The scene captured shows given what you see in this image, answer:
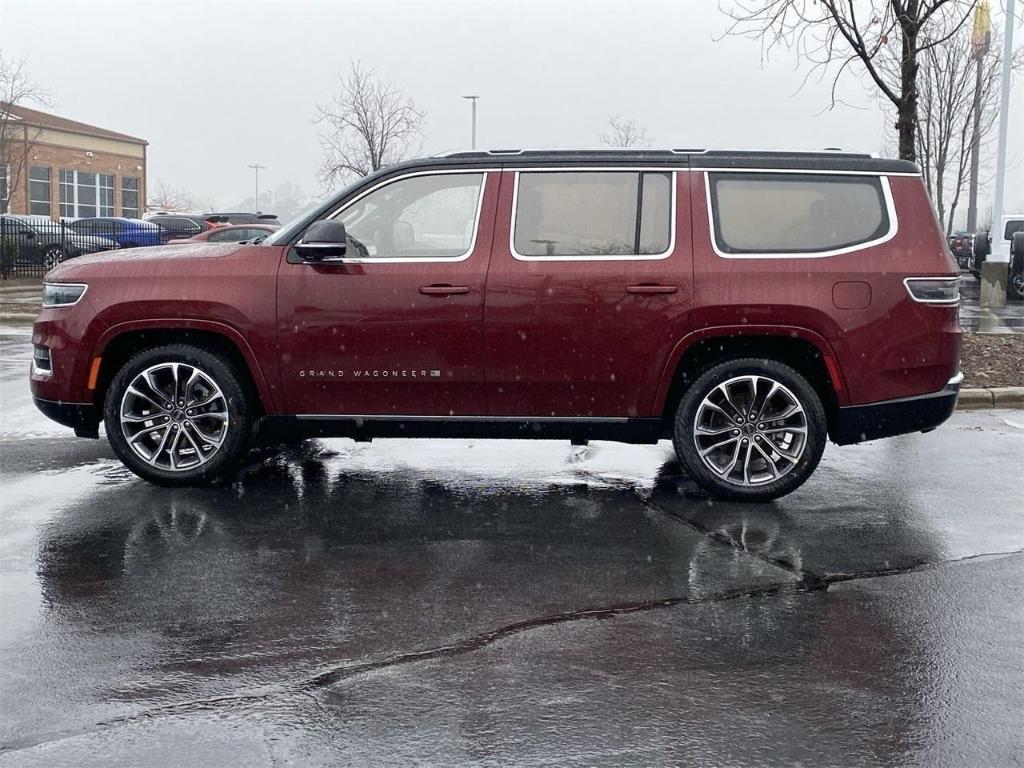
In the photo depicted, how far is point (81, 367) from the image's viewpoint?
6750 millimetres

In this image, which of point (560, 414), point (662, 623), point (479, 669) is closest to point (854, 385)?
point (560, 414)

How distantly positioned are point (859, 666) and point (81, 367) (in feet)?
15.7

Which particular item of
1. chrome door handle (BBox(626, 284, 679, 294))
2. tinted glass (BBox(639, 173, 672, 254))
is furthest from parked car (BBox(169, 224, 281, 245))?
chrome door handle (BBox(626, 284, 679, 294))

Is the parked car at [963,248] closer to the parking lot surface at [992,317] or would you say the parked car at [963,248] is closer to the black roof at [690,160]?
the parking lot surface at [992,317]

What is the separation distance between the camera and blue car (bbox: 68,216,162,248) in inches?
1328

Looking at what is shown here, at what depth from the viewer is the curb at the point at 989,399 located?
10414 millimetres

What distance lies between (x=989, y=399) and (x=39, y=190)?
6141cm

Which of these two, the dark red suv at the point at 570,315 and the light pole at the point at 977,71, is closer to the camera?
the dark red suv at the point at 570,315

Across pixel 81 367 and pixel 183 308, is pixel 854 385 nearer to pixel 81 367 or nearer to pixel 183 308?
pixel 183 308

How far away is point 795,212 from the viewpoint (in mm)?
6582

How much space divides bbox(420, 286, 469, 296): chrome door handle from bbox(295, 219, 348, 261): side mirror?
519mm

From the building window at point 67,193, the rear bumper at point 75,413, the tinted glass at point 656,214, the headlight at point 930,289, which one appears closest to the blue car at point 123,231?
the rear bumper at point 75,413

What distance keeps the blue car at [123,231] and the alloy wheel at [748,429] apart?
28.9 metres

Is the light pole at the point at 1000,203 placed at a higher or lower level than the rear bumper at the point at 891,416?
higher
